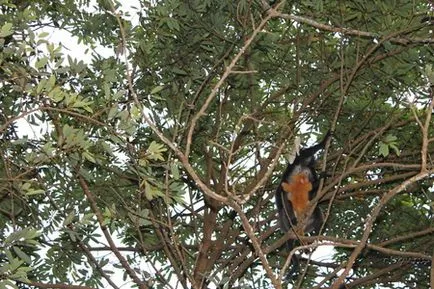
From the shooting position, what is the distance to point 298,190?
26.2ft

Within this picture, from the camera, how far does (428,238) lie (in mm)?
7559

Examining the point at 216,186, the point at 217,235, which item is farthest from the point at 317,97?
the point at 217,235

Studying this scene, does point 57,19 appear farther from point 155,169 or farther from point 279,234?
point 279,234

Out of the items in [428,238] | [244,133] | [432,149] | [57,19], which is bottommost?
[428,238]

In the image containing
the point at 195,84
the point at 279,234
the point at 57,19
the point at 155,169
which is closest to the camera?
the point at 155,169

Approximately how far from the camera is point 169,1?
7195 millimetres

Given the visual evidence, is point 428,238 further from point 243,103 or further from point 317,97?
point 243,103

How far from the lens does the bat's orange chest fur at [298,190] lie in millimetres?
7875

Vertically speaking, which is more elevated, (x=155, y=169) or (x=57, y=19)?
(x=57, y=19)

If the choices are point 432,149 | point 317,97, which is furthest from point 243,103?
point 432,149

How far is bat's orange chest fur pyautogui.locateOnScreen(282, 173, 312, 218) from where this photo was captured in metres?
7.88

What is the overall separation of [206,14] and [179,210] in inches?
81.2

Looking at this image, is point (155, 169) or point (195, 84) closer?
point (155, 169)

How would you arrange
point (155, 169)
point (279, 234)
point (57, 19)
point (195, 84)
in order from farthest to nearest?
point (279, 234)
point (57, 19)
point (195, 84)
point (155, 169)
